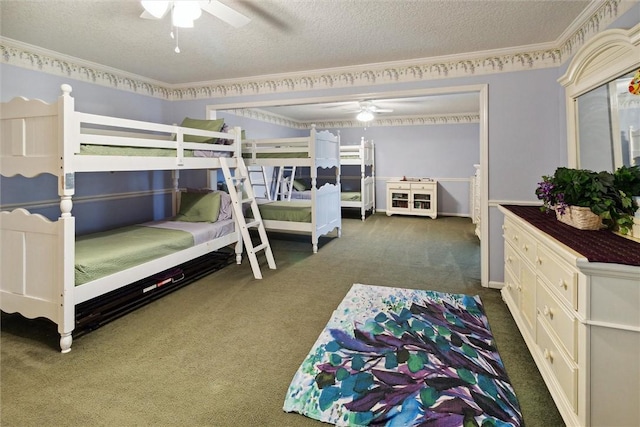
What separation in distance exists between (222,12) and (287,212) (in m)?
3.15

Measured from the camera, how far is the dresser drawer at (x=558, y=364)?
1467 millimetres

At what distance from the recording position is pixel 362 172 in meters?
7.57

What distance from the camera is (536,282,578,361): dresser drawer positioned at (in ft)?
4.81

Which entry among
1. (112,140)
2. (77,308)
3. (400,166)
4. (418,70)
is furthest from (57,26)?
(400,166)

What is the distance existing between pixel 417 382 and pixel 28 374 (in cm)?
224

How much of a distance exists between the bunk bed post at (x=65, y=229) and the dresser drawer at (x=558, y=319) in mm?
2865

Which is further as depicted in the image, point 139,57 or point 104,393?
point 139,57

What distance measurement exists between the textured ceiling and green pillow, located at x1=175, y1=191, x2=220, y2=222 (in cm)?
155

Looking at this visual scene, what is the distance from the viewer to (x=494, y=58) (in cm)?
342

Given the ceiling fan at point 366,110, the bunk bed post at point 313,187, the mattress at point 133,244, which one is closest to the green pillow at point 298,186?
the ceiling fan at point 366,110

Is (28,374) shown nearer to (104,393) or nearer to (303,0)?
(104,393)

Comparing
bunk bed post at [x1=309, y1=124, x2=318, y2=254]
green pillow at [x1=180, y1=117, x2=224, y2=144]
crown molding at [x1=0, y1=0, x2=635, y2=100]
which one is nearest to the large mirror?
crown molding at [x1=0, y1=0, x2=635, y2=100]

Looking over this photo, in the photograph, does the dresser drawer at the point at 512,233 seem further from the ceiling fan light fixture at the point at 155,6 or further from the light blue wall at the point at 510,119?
the ceiling fan light fixture at the point at 155,6

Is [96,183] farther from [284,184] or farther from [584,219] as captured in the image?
[584,219]
